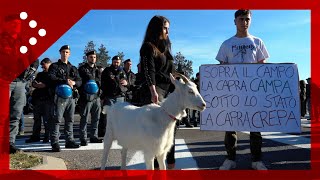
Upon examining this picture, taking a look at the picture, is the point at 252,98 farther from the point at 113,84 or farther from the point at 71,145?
the point at 71,145

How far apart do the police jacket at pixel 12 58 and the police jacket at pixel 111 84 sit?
3.15 m

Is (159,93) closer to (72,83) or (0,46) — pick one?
(0,46)

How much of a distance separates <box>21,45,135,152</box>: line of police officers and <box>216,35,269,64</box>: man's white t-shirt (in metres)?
3.52

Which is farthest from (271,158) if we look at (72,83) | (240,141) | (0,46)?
(0,46)

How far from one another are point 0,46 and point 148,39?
2.45 m

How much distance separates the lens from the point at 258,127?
222 inches

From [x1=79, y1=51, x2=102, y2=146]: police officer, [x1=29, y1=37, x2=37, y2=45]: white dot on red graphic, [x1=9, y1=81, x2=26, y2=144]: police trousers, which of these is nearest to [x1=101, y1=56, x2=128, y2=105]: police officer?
[x1=79, y1=51, x2=102, y2=146]: police officer

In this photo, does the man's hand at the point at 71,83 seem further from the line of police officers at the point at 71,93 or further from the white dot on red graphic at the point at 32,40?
the white dot on red graphic at the point at 32,40

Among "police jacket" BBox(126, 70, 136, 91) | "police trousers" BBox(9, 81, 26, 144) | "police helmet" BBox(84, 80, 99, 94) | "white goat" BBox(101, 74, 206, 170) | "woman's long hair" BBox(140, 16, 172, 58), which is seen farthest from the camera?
"police jacket" BBox(126, 70, 136, 91)

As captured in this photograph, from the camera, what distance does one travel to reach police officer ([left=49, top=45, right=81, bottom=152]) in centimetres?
764

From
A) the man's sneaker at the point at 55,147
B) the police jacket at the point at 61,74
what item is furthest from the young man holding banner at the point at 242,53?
the man's sneaker at the point at 55,147

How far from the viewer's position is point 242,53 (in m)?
5.74

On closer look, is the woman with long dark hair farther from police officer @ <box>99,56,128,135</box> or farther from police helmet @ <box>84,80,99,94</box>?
police officer @ <box>99,56,128,135</box>

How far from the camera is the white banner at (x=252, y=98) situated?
18.5 feet
